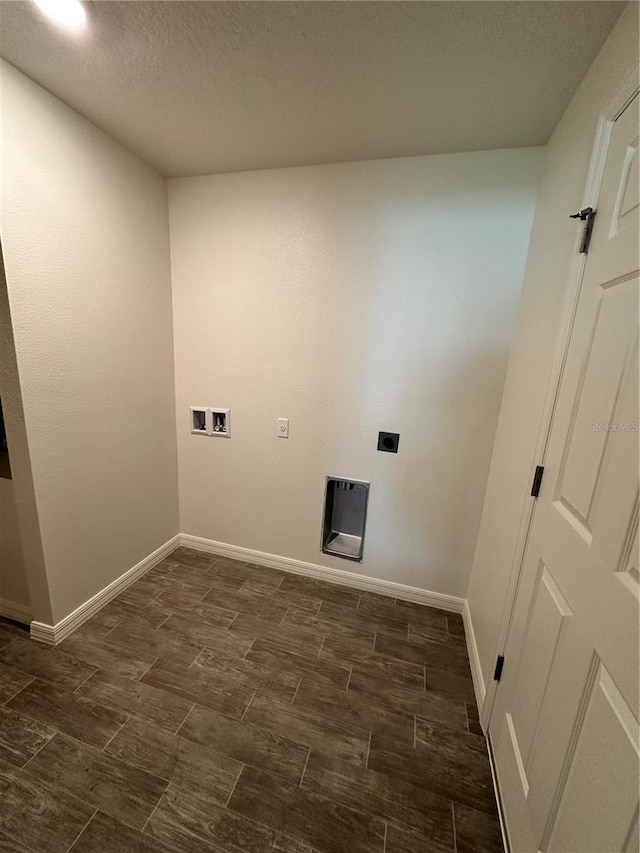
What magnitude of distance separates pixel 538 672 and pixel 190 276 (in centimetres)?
254

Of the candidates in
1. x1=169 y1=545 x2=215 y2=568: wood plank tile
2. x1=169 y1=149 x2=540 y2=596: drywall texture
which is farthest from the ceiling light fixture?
x1=169 y1=545 x2=215 y2=568: wood plank tile

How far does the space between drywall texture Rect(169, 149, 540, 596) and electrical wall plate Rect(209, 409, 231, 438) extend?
5cm

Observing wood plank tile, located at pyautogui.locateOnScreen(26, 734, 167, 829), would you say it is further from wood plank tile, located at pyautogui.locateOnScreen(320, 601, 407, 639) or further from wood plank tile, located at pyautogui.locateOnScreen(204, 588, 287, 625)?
wood plank tile, located at pyautogui.locateOnScreen(320, 601, 407, 639)

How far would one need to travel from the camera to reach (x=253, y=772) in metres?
1.16

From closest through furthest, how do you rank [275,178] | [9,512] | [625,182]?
[625,182], [9,512], [275,178]

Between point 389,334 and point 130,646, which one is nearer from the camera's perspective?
point 130,646

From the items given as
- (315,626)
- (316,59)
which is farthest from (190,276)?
(315,626)

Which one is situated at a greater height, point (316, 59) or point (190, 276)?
point (316, 59)

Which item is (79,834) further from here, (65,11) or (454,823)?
(65,11)

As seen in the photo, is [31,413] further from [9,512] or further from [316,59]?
[316,59]

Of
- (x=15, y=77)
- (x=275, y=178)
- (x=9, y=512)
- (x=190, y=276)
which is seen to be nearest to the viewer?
(x=15, y=77)

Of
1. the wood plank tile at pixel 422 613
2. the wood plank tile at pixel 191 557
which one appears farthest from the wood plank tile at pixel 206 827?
the wood plank tile at pixel 191 557

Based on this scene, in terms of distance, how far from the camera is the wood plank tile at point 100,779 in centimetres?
105

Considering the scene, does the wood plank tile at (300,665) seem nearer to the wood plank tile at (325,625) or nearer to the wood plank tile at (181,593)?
the wood plank tile at (325,625)
